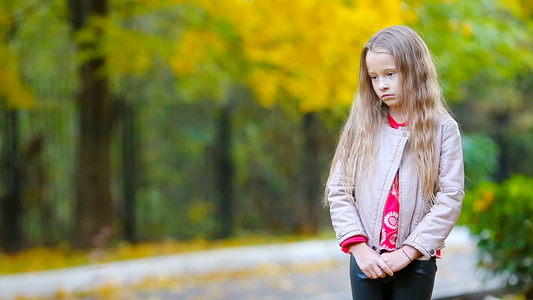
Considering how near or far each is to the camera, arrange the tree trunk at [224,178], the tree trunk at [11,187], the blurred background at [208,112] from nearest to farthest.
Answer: the blurred background at [208,112]
the tree trunk at [11,187]
the tree trunk at [224,178]

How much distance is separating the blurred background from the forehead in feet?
9.55

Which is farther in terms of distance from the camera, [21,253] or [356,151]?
[21,253]

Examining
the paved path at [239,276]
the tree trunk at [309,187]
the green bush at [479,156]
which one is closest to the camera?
the paved path at [239,276]

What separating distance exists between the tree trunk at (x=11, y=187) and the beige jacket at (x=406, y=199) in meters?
7.70

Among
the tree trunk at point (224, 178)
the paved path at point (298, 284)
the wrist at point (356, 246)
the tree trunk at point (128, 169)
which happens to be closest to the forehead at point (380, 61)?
the wrist at point (356, 246)

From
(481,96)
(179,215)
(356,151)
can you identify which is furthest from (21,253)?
(481,96)

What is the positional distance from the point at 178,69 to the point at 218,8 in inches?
43.5

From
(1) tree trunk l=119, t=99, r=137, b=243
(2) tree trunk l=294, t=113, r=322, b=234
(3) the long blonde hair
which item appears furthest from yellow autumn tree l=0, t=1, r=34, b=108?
(3) the long blonde hair

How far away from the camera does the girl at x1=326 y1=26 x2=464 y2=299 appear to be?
8.00ft

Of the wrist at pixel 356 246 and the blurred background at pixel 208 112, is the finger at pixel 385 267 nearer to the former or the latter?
the wrist at pixel 356 246

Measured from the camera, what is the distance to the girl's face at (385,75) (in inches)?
98.1

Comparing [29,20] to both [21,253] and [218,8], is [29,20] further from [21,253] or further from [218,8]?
[218,8]

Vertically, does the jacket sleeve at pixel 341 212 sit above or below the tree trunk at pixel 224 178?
above

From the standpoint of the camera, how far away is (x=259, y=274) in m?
8.38
